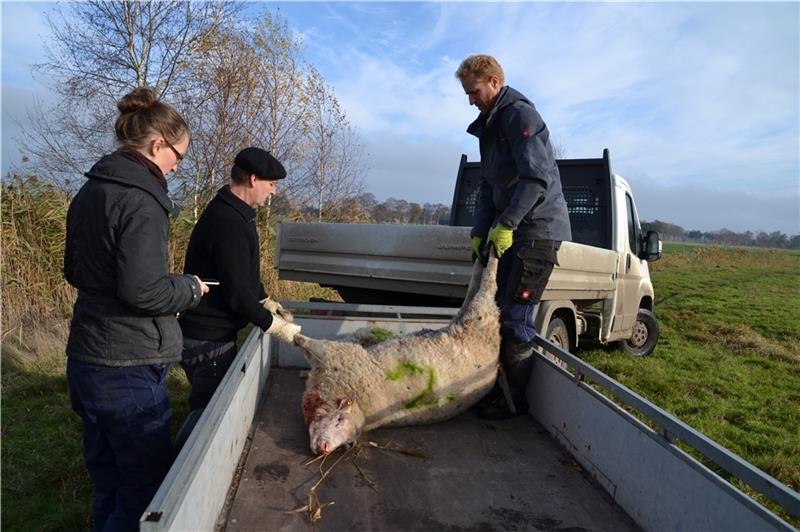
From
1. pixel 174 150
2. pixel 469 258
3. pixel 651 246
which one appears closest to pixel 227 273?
pixel 174 150

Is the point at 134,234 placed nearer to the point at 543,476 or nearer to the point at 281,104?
the point at 543,476

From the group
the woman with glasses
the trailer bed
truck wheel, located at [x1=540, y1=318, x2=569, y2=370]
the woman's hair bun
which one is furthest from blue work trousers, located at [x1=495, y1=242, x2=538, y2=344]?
the woman's hair bun

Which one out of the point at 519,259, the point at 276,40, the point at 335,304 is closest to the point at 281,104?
the point at 276,40

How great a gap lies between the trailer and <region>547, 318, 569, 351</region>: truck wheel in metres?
2.07

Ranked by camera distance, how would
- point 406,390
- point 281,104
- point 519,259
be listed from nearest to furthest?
1. point 406,390
2. point 519,259
3. point 281,104

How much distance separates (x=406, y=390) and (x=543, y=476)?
0.83m

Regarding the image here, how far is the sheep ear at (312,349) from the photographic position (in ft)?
9.85

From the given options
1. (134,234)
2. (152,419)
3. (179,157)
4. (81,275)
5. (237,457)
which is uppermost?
(179,157)

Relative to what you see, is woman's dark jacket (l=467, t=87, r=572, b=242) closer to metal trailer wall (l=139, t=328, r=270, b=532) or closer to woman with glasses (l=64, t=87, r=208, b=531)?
metal trailer wall (l=139, t=328, r=270, b=532)

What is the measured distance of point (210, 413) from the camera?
76.2 inches

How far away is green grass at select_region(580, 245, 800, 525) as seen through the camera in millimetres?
5398

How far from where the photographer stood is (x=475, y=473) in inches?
101

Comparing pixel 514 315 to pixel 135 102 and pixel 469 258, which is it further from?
pixel 135 102

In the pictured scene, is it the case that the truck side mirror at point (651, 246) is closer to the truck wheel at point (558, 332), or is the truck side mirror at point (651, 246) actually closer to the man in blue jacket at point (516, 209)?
the truck wheel at point (558, 332)
